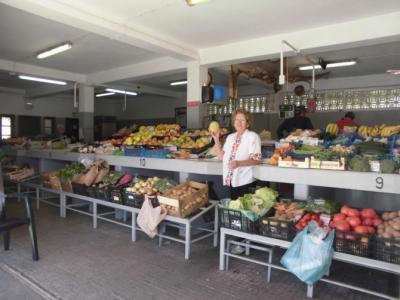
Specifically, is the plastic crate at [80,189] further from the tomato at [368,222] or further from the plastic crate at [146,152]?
the tomato at [368,222]

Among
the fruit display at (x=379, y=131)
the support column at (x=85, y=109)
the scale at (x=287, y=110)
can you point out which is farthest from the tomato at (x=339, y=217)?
the support column at (x=85, y=109)

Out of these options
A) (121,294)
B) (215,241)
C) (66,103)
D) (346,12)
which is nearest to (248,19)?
(346,12)

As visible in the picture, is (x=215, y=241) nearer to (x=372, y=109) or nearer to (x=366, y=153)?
(x=366, y=153)

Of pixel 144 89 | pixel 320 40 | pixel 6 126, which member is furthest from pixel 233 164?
pixel 6 126

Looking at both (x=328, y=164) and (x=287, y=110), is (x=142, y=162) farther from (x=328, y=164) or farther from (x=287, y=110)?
(x=287, y=110)

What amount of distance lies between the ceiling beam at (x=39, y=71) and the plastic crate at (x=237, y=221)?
24.9ft

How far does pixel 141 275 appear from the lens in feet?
10.6

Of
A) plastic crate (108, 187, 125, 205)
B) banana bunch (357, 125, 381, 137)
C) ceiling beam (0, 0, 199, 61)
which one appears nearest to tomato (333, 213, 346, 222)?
banana bunch (357, 125, 381, 137)

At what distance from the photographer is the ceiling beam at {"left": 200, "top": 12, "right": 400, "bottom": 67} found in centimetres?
492

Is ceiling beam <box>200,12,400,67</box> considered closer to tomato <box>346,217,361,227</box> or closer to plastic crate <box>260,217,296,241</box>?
tomato <box>346,217,361,227</box>

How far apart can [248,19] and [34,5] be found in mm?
3003

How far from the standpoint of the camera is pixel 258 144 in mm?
3670

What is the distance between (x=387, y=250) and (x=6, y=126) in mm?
14371

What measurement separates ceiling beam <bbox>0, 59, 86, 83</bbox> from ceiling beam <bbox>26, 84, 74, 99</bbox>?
139cm
